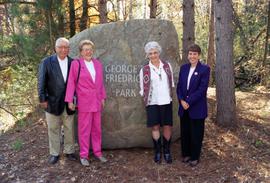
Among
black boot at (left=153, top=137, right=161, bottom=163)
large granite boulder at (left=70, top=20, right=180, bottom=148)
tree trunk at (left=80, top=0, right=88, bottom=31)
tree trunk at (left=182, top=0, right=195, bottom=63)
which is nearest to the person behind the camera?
black boot at (left=153, top=137, right=161, bottom=163)

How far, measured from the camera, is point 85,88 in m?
5.22

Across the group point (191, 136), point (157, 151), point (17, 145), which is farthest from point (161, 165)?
point (17, 145)

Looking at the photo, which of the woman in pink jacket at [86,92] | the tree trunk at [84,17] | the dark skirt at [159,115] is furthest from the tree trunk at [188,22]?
the tree trunk at [84,17]

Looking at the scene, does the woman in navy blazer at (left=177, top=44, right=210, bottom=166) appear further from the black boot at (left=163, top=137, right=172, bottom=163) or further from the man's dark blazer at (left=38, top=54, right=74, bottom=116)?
the man's dark blazer at (left=38, top=54, right=74, bottom=116)

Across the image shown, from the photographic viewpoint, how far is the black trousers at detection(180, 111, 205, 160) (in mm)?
5312

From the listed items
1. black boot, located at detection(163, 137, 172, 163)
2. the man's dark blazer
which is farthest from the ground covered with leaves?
the man's dark blazer

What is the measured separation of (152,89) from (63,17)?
6.07m

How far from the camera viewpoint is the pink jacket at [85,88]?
513 centimetres

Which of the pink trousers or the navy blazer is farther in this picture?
the pink trousers

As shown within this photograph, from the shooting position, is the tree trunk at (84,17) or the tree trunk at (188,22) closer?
the tree trunk at (188,22)

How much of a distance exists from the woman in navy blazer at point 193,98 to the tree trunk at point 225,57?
1477 millimetres

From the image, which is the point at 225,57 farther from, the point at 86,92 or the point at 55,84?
the point at 55,84

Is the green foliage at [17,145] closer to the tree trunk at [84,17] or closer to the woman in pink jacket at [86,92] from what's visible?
the woman in pink jacket at [86,92]

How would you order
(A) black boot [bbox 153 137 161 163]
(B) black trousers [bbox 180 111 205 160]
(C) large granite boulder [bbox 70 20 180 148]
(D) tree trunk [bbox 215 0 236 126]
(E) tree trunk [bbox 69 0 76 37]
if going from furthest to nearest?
(E) tree trunk [bbox 69 0 76 37]
(D) tree trunk [bbox 215 0 236 126]
(C) large granite boulder [bbox 70 20 180 148]
(A) black boot [bbox 153 137 161 163]
(B) black trousers [bbox 180 111 205 160]
